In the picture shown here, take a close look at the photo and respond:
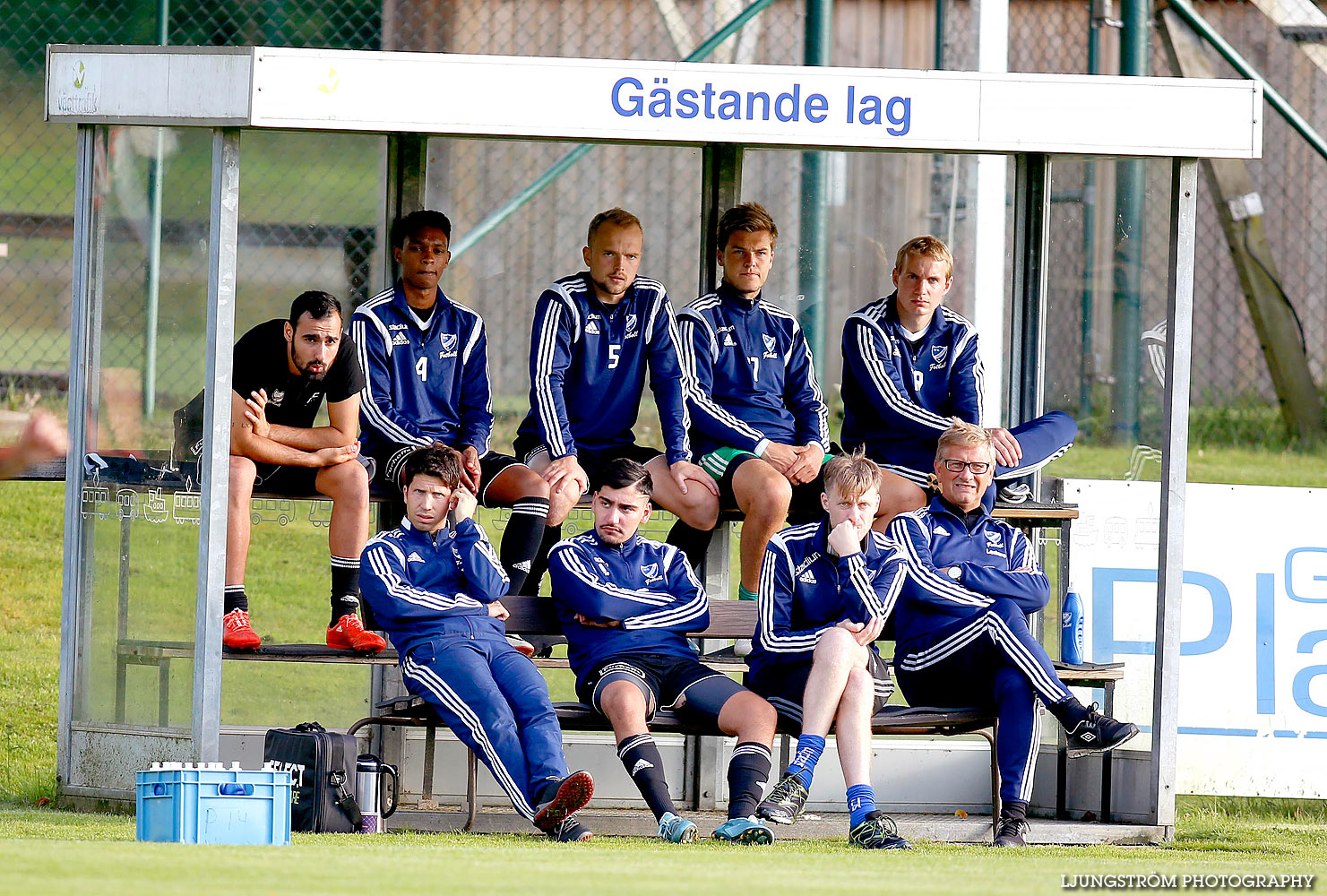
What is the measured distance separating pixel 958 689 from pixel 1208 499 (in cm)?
208

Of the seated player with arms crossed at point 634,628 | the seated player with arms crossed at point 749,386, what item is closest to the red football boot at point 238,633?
the seated player with arms crossed at point 634,628

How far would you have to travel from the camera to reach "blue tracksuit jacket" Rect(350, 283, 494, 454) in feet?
23.2

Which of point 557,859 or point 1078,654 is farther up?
point 1078,654

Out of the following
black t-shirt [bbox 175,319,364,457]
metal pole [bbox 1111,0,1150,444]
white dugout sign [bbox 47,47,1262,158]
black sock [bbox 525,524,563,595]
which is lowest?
black sock [bbox 525,524,563,595]

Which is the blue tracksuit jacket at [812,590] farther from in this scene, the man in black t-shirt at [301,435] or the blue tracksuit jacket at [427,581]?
the man in black t-shirt at [301,435]

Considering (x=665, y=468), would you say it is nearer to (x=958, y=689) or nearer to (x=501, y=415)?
(x=958, y=689)

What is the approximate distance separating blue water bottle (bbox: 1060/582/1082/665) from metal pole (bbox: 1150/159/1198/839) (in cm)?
49

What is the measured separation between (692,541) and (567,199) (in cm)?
382

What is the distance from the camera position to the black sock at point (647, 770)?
19.1 ft

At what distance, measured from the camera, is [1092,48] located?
405 inches

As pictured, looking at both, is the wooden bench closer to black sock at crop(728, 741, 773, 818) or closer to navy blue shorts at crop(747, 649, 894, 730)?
navy blue shorts at crop(747, 649, 894, 730)

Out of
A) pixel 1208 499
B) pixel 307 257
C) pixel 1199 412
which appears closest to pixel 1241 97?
pixel 1208 499

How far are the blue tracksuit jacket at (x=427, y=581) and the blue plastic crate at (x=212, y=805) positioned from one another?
0.78 m

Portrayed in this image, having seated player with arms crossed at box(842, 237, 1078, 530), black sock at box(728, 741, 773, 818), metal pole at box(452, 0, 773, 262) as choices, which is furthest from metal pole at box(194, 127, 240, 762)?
metal pole at box(452, 0, 773, 262)
